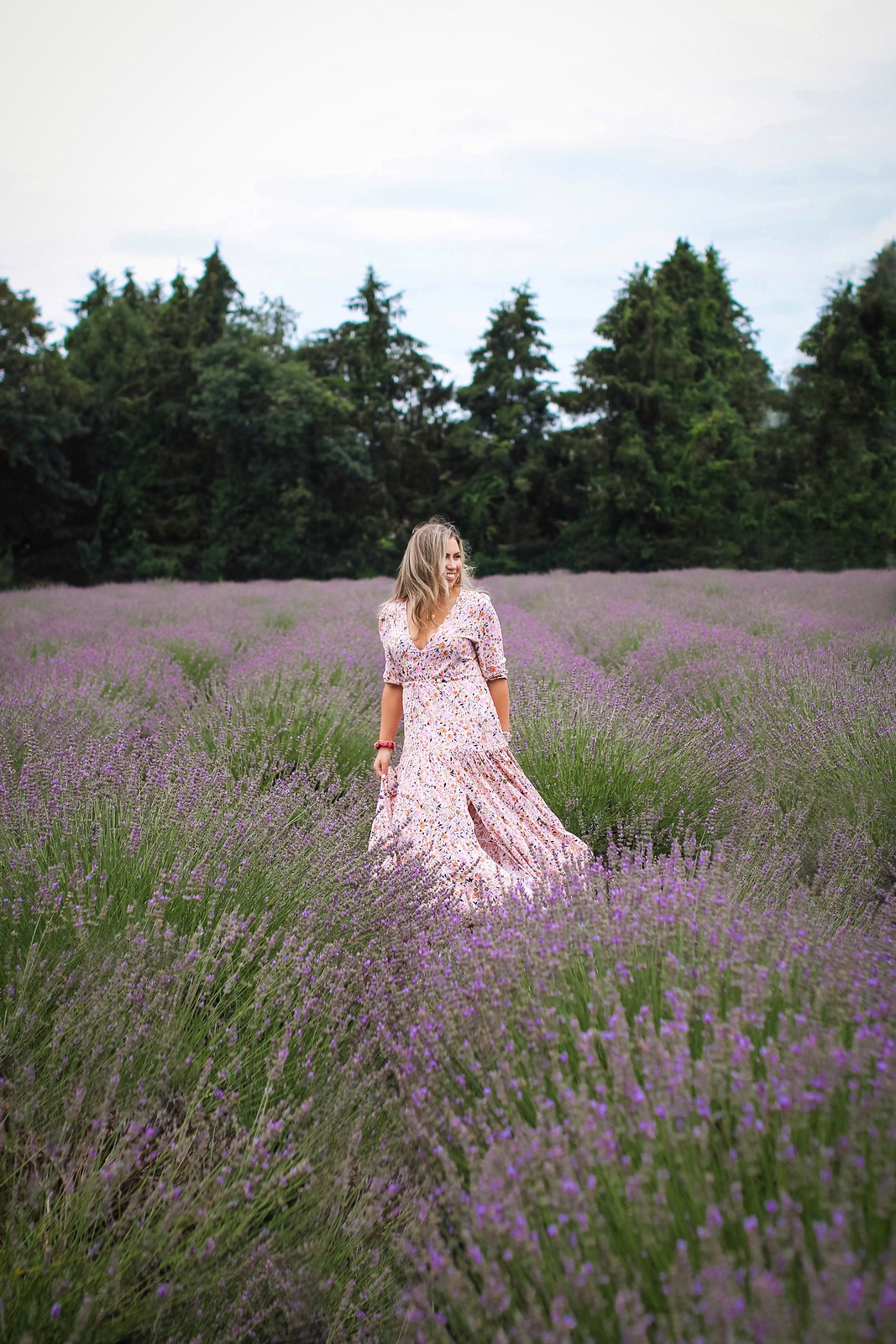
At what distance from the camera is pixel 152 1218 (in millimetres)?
1479

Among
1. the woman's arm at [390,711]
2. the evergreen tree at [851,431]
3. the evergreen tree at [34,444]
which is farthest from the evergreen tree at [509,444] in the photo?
the woman's arm at [390,711]

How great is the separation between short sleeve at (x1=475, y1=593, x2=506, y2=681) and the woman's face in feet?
0.40

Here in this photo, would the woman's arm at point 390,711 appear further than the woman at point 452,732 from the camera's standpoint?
Yes

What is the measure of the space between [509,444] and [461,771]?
27.6 metres

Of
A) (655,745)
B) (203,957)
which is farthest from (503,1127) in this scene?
(655,745)

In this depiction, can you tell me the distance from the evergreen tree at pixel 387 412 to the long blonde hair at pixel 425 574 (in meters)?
26.1

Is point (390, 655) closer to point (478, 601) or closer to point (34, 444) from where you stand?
point (478, 601)

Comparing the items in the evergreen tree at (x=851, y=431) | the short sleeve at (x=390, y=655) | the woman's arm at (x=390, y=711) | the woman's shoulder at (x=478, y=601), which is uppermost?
the evergreen tree at (x=851, y=431)

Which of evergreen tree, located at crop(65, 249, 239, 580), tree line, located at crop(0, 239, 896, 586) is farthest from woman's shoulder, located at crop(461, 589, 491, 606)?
evergreen tree, located at crop(65, 249, 239, 580)

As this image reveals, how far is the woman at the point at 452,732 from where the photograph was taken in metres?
3.23

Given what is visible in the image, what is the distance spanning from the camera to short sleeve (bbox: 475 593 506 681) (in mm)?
3451

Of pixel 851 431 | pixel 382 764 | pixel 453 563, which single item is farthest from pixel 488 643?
pixel 851 431

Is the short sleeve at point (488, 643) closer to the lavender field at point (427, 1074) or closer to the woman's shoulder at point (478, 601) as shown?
the woman's shoulder at point (478, 601)

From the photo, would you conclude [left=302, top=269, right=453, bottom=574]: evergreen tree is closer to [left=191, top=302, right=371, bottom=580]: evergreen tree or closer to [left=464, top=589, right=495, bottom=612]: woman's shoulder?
[left=191, top=302, right=371, bottom=580]: evergreen tree
